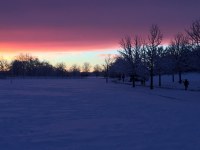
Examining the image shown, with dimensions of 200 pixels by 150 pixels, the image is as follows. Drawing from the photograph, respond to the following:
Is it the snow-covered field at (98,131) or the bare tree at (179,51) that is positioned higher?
the bare tree at (179,51)

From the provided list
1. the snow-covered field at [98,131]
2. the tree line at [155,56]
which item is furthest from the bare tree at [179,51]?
the snow-covered field at [98,131]

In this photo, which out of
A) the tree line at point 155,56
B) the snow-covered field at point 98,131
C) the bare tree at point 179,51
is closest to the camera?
the snow-covered field at point 98,131

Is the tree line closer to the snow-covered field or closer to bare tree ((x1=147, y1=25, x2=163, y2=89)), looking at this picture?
bare tree ((x1=147, y1=25, x2=163, y2=89))

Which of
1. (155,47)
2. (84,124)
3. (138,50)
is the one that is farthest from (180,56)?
(84,124)

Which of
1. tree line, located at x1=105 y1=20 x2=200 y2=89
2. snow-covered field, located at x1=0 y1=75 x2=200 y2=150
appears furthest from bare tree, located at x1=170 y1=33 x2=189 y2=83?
snow-covered field, located at x1=0 y1=75 x2=200 y2=150

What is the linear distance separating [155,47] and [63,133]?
4935 cm

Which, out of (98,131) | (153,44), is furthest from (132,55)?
(98,131)

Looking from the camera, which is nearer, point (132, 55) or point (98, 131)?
point (98, 131)

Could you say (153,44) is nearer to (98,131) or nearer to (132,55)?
(132,55)

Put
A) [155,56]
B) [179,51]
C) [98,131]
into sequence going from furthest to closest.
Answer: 1. [179,51]
2. [155,56]
3. [98,131]

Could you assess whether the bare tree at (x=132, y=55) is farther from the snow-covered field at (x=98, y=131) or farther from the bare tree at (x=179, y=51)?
the snow-covered field at (x=98, y=131)

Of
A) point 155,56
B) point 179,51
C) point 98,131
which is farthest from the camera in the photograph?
point 179,51

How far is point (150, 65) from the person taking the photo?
59.6 metres

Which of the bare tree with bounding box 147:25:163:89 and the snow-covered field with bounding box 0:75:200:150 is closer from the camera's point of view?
the snow-covered field with bounding box 0:75:200:150
